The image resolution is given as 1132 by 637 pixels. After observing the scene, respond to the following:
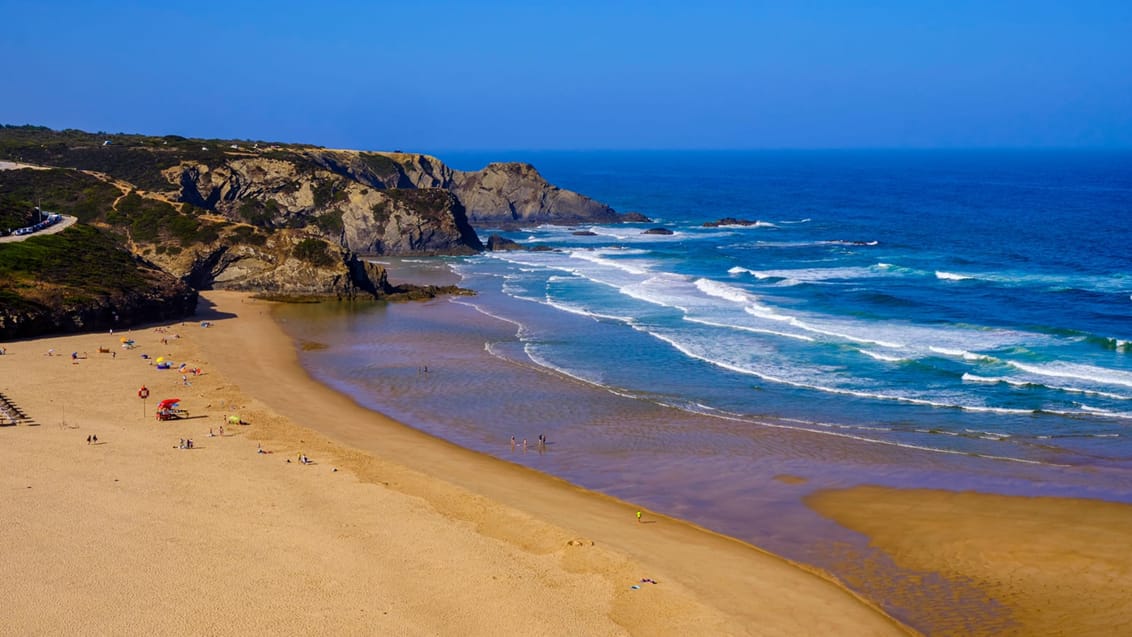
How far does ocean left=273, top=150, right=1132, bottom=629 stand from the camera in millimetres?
26984

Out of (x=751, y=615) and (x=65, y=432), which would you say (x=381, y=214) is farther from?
(x=751, y=615)

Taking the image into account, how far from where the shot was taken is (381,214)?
80.1 meters

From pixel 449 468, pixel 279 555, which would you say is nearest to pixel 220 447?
pixel 449 468

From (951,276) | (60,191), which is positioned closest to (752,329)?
(951,276)

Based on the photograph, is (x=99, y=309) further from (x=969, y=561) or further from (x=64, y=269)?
(x=969, y=561)

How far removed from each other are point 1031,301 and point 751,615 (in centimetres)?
3840

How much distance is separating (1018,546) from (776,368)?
16.8m

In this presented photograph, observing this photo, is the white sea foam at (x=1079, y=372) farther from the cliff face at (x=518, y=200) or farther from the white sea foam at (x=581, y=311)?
the cliff face at (x=518, y=200)

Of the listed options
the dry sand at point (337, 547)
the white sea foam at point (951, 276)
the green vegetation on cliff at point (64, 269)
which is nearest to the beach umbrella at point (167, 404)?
the dry sand at point (337, 547)

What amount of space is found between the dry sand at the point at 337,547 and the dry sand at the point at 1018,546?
9.83 ft

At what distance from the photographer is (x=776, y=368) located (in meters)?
38.5

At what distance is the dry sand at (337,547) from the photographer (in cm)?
1827

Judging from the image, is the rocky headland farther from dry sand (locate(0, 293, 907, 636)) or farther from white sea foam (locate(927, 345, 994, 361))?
white sea foam (locate(927, 345, 994, 361))

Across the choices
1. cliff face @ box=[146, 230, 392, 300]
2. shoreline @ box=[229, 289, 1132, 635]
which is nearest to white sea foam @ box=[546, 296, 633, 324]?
cliff face @ box=[146, 230, 392, 300]
